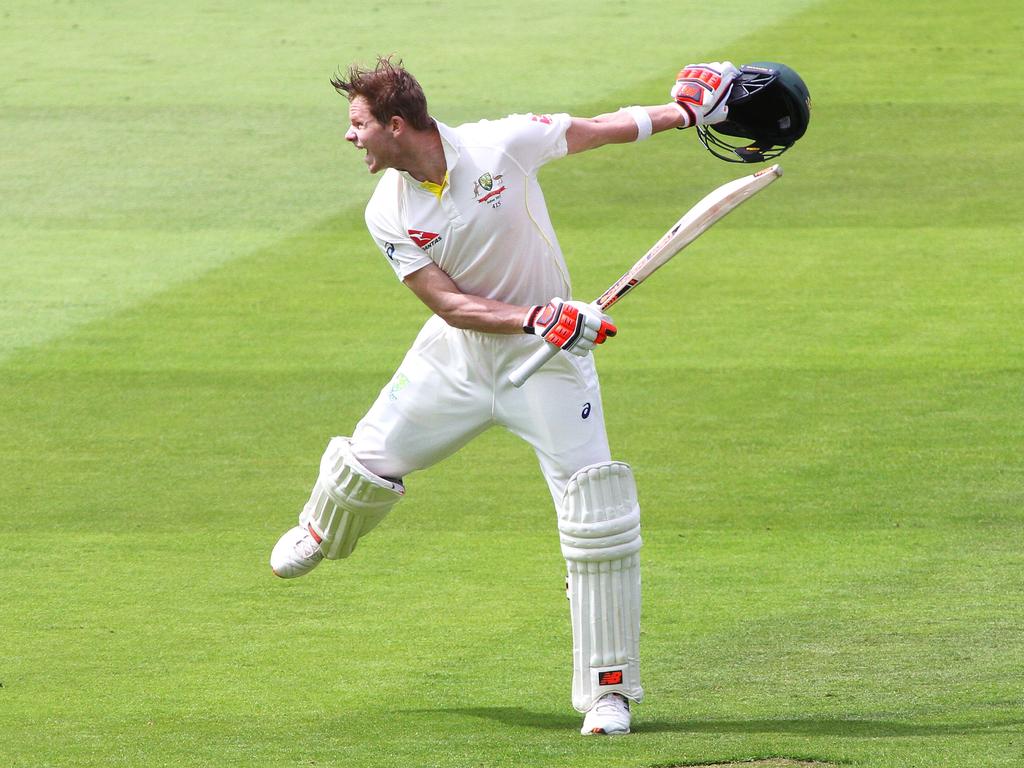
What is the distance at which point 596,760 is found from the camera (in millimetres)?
5395

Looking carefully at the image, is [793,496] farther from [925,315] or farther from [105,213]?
[105,213]

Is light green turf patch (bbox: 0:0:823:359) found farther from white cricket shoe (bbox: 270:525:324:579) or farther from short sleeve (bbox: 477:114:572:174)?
short sleeve (bbox: 477:114:572:174)

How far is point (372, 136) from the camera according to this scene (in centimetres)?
591

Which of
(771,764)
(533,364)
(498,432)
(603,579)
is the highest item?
(533,364)

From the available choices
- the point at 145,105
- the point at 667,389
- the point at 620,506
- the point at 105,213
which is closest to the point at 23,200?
the point at 105,213

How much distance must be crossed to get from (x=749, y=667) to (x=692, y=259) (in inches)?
291

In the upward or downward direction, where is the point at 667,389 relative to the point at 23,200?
downward

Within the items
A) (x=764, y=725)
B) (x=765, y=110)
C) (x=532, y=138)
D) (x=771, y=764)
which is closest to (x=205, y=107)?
(x=765, y=110)

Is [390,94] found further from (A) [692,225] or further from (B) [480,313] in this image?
(A) [692,225]

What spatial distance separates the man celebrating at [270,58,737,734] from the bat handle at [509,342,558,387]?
0.30 feet

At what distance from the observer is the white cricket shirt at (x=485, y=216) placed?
5965 millimetres

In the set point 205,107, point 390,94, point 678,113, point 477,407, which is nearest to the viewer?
point 390,94

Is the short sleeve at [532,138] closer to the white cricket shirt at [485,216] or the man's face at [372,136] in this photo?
the white cricket shirt at [485,216]

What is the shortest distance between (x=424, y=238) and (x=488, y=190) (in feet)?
0.85
